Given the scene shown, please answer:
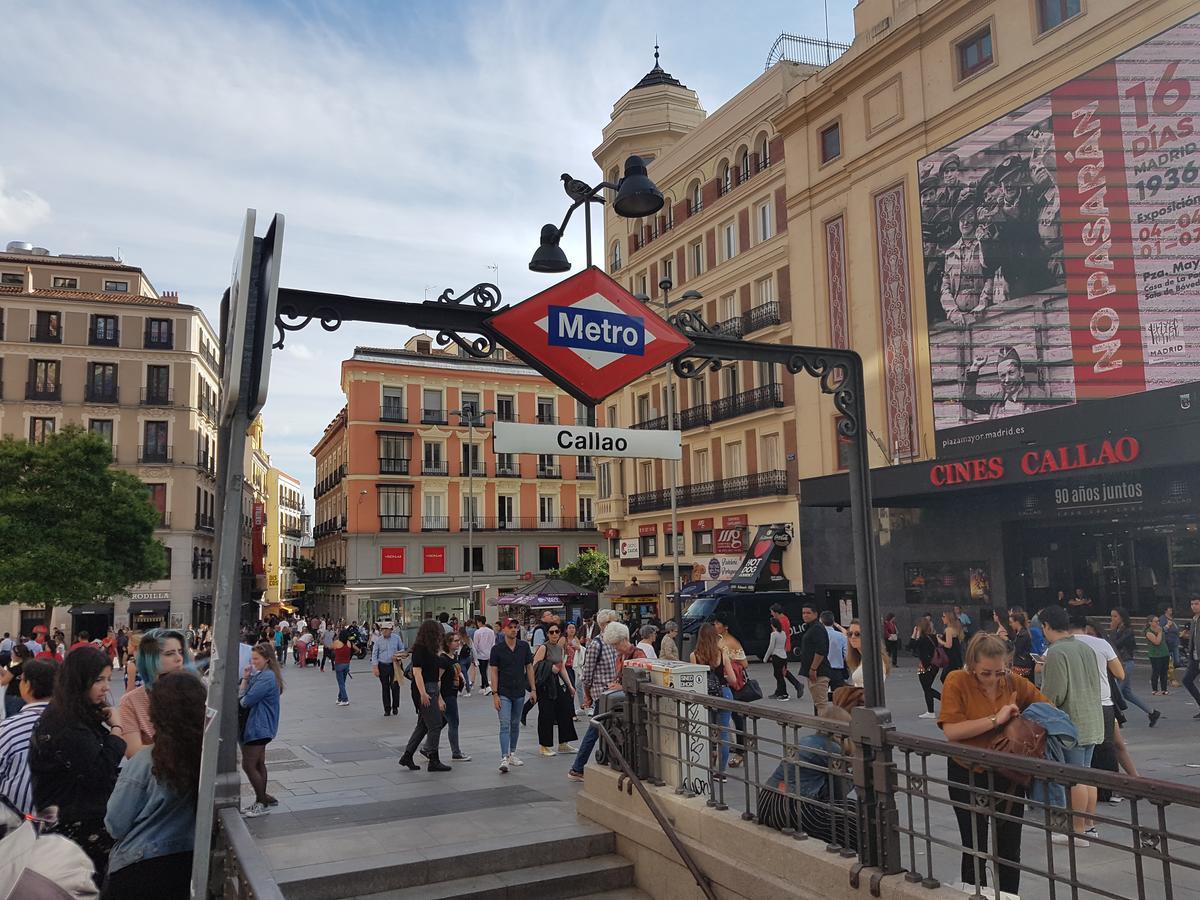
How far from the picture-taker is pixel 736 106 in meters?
38.6

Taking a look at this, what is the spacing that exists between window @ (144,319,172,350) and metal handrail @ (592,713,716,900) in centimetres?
5052

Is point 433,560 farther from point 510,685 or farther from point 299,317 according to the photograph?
point 299,317

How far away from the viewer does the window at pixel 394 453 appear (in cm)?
6169

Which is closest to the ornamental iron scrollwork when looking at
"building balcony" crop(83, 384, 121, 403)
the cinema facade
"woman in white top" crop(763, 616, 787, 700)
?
"woman in white top" crop(763, 616, 787, 700)

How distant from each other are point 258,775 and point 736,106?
115 feet

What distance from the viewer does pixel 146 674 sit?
8.64 metres

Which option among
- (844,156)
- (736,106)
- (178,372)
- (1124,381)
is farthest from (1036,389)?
(178,372)

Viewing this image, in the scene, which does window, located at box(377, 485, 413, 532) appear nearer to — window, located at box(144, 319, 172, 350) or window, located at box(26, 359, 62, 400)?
window, located at box(144, 319, 172, 350)

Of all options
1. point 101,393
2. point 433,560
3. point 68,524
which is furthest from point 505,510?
point 68,524

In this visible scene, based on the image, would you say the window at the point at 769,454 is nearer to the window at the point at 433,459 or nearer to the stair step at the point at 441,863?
the stair step at the point at 441,863

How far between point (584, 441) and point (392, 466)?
185 ft

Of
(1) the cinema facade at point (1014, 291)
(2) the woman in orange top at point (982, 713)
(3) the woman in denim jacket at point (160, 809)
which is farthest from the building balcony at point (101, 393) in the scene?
(2) the woman in orange top at point (982, 713)

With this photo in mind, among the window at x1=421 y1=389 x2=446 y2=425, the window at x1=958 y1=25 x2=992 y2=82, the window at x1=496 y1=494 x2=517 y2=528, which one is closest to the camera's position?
the window at x1=958 y1=25 x2=992 y2=82

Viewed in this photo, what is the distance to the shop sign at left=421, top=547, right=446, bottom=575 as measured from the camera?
61.2 m
